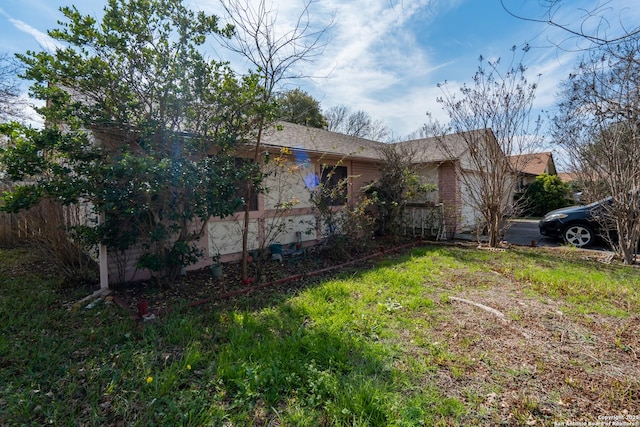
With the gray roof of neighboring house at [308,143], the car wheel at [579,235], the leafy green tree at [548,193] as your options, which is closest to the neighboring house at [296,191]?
the gray roof of neighboring house at [308,143]

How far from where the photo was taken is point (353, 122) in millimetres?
25750

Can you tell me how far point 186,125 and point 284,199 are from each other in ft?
10.6

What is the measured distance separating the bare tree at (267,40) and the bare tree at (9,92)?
1023cm

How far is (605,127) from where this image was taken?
20.0 feet

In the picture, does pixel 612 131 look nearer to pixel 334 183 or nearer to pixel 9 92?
pixel 334 183

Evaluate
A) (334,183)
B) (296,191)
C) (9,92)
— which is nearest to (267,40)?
(296,191)

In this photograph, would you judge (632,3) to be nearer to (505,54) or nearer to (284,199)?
(505,54)

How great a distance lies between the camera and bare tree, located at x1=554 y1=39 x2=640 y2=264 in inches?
213

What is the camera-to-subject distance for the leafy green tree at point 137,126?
3.74 m

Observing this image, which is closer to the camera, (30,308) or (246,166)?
(30,308)

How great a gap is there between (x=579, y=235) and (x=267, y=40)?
9676mm

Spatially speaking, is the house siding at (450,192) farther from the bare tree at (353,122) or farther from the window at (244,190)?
the bare tree at (353,122)

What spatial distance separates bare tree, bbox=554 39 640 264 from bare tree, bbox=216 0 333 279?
5145mm

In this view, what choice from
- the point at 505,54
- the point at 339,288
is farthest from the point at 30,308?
the point at 505,54
